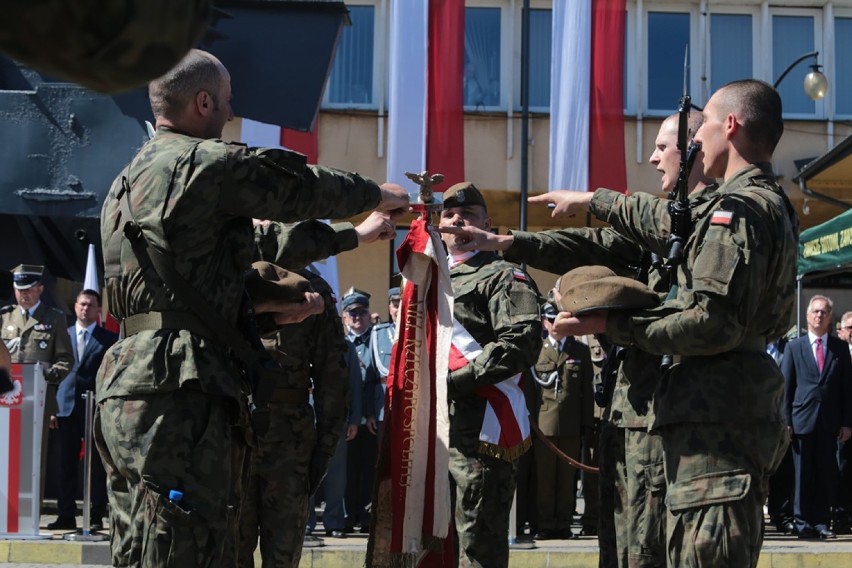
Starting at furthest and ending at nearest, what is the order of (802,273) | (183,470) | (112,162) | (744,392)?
(802,273) < (112,162) < (744,392) < (183,470)

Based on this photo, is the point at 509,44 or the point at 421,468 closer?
the point at 421,468

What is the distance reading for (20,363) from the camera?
10.1 m

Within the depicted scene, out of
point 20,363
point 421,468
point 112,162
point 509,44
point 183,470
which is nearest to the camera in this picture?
point 183,470

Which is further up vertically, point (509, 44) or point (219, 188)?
point (509, 44)

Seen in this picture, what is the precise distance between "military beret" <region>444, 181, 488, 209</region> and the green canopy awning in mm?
6000

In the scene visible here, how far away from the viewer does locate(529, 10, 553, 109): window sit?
→ 24.0 meters

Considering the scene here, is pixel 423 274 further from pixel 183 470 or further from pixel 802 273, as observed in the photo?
pixel 802 273

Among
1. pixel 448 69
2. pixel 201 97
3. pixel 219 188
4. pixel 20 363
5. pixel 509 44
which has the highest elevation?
pixel 509 44

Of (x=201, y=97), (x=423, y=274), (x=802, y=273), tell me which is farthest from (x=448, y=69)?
(x=201, y=97)

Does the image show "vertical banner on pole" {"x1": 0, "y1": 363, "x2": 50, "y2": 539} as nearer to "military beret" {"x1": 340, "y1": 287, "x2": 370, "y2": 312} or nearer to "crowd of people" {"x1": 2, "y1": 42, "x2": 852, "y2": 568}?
"military beret" {"x1": 340, "y1": 287, "x2": 370, "y2": 312}

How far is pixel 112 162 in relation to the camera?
11.3 metres

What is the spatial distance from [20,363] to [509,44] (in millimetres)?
15298

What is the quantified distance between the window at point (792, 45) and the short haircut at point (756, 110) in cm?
2057

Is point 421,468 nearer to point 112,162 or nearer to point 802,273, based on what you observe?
point 112,162
